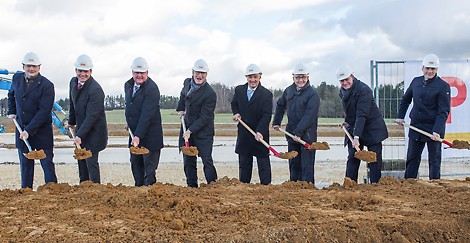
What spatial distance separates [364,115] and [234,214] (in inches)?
127

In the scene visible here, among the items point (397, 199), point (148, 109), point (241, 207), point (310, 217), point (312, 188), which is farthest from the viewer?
point (148, 109)

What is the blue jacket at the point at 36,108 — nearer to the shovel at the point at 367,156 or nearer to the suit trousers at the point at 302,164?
the suit trousers at the point at 302,164

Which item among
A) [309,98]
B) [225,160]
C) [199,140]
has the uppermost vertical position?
[309,98]

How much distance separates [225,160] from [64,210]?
11.2 metres

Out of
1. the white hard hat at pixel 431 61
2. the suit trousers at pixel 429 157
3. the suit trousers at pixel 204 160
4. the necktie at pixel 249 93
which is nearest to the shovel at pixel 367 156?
the suit trousers at pixel 429 157

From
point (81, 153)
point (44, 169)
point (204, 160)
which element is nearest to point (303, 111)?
point (204, 160)

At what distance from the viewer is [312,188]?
6219 millimetres

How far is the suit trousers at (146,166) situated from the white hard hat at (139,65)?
1076mm

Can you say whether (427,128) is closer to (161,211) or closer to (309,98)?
(309,98)

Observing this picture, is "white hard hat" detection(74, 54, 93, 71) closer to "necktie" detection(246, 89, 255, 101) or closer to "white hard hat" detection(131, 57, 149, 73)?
"white hard hat" detection(131, 57, 149, 73)

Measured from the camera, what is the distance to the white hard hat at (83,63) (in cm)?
678

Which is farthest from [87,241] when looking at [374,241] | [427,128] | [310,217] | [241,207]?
[427,128]

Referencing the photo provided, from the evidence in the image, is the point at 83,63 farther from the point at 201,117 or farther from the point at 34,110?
the point at 201,117

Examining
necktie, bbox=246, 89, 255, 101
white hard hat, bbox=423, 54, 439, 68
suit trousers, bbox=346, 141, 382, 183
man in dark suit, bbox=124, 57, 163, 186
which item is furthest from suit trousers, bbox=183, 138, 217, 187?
white hard hat, bbox=423, 54, 439, 68
